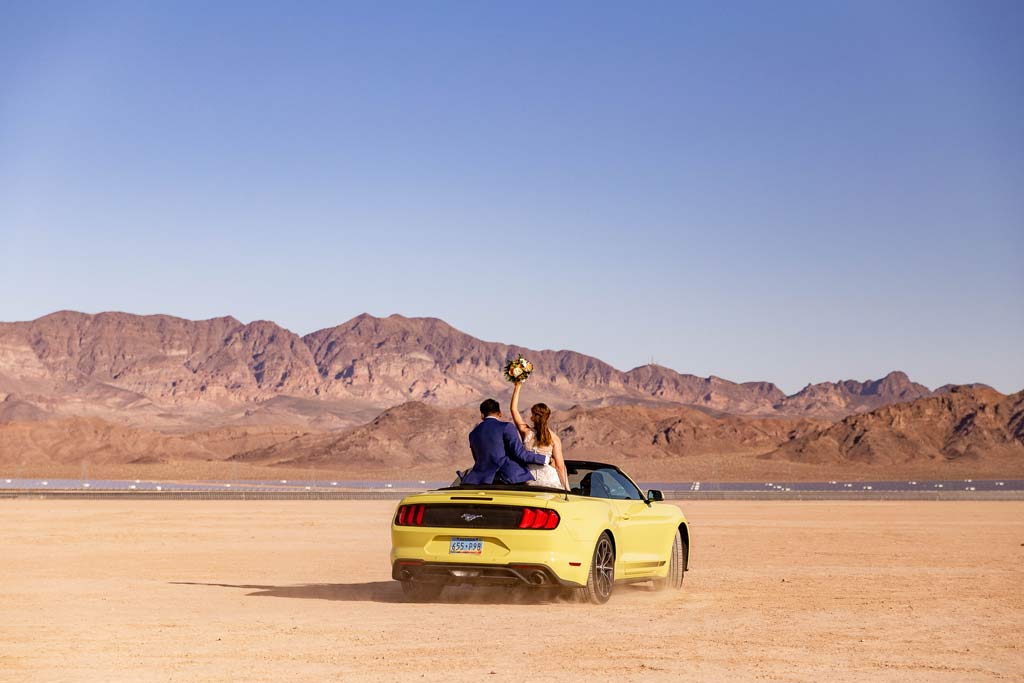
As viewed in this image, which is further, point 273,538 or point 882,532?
point 882,532

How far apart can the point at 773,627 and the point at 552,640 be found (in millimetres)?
2209

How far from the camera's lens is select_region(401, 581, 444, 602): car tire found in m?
14.8

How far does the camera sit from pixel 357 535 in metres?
32.0

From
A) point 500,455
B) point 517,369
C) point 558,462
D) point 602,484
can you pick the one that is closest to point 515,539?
point 500,455

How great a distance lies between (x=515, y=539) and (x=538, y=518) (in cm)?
30

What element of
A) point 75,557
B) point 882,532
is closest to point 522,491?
point 75,557

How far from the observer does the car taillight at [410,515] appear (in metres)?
14.2

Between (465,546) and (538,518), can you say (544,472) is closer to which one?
(538,518)

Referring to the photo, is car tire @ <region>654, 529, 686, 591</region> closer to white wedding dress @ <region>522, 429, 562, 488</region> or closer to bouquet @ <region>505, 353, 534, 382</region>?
white wedding dress @ <region>522, 429, 562, 488</region>

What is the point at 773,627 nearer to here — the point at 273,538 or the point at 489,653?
the point at 489,653

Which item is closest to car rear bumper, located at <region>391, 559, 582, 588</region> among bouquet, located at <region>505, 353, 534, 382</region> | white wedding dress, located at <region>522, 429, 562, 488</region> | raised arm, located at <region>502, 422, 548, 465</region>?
white wedding dress, located at <region>522, 429, 562, 488</region>

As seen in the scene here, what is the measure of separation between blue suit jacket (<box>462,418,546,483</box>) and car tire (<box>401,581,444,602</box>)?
4.02ft

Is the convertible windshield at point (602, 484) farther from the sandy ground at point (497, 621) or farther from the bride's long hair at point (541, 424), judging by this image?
the sandy ground at point (497, 621)

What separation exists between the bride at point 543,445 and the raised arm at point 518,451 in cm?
9
